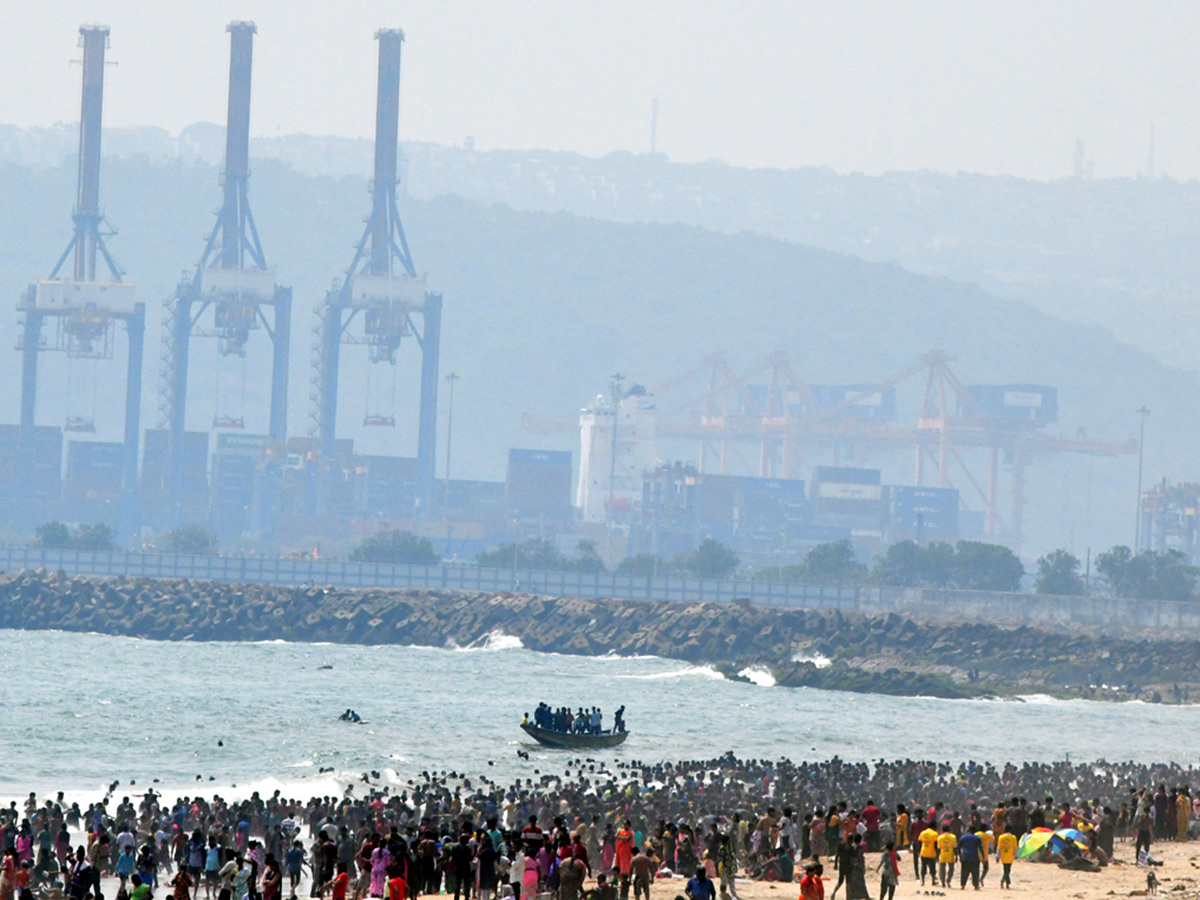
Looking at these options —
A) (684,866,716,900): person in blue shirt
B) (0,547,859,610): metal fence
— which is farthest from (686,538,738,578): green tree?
(684,866,716,900): person in blue shirt

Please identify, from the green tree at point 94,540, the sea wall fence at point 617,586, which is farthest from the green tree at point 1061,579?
the green tree at point 94,540

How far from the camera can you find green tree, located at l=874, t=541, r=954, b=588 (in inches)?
6742

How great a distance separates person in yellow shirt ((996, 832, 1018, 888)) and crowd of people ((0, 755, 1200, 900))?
6 cm

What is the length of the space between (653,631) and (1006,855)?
→ 9043 centimetres

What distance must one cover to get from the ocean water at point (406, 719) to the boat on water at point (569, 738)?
0.43m

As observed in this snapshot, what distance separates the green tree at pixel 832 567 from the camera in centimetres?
17162

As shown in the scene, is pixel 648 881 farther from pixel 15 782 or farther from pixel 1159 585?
pixel 1159 585

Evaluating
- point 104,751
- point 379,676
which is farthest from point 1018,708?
point 104,751

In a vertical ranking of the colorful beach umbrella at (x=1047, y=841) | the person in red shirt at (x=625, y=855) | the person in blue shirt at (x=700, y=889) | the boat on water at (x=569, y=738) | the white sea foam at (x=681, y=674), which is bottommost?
the white sea foam at (x=681, y=674)

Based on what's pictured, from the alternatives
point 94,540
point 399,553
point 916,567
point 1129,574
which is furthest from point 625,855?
point 916,567

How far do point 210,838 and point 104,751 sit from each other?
26.7 meters

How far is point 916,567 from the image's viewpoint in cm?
17388

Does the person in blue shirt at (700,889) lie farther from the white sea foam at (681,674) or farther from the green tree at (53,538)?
the green tree at (53,538)

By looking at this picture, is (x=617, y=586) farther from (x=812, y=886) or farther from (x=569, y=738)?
(x=812, y=886)
